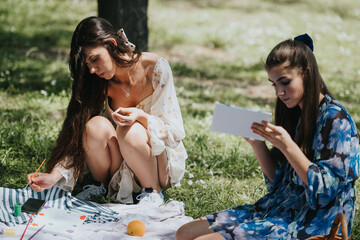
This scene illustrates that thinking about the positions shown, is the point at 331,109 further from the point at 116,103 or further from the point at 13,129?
the point at 13,129

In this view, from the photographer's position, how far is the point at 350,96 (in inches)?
218

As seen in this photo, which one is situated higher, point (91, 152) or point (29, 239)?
point (91, 152)

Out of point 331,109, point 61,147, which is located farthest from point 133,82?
point 331,109

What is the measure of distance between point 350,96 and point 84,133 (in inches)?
138

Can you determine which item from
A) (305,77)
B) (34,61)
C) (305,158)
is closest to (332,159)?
(305,158)

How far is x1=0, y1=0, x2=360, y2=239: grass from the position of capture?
367 cm

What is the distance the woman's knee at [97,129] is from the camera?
122 inches

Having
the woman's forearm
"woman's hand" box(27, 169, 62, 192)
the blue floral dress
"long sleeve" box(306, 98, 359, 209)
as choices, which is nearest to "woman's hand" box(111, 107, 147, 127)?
"woman's hand" box(27, 169, 62, 192)

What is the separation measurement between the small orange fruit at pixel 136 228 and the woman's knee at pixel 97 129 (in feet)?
1.96

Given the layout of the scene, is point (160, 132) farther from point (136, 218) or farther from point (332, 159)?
point (332, 159)


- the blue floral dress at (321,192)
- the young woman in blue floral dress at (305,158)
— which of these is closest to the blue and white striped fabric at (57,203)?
the young woman in blue floral dress at (305,158)

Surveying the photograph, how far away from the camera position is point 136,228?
2.83 m

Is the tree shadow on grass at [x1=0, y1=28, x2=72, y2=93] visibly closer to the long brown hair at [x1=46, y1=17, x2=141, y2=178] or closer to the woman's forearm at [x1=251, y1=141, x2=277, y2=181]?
the long brown hair at [x1=46, y1=17, x2=141, y2=178]

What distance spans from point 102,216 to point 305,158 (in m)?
1.39
